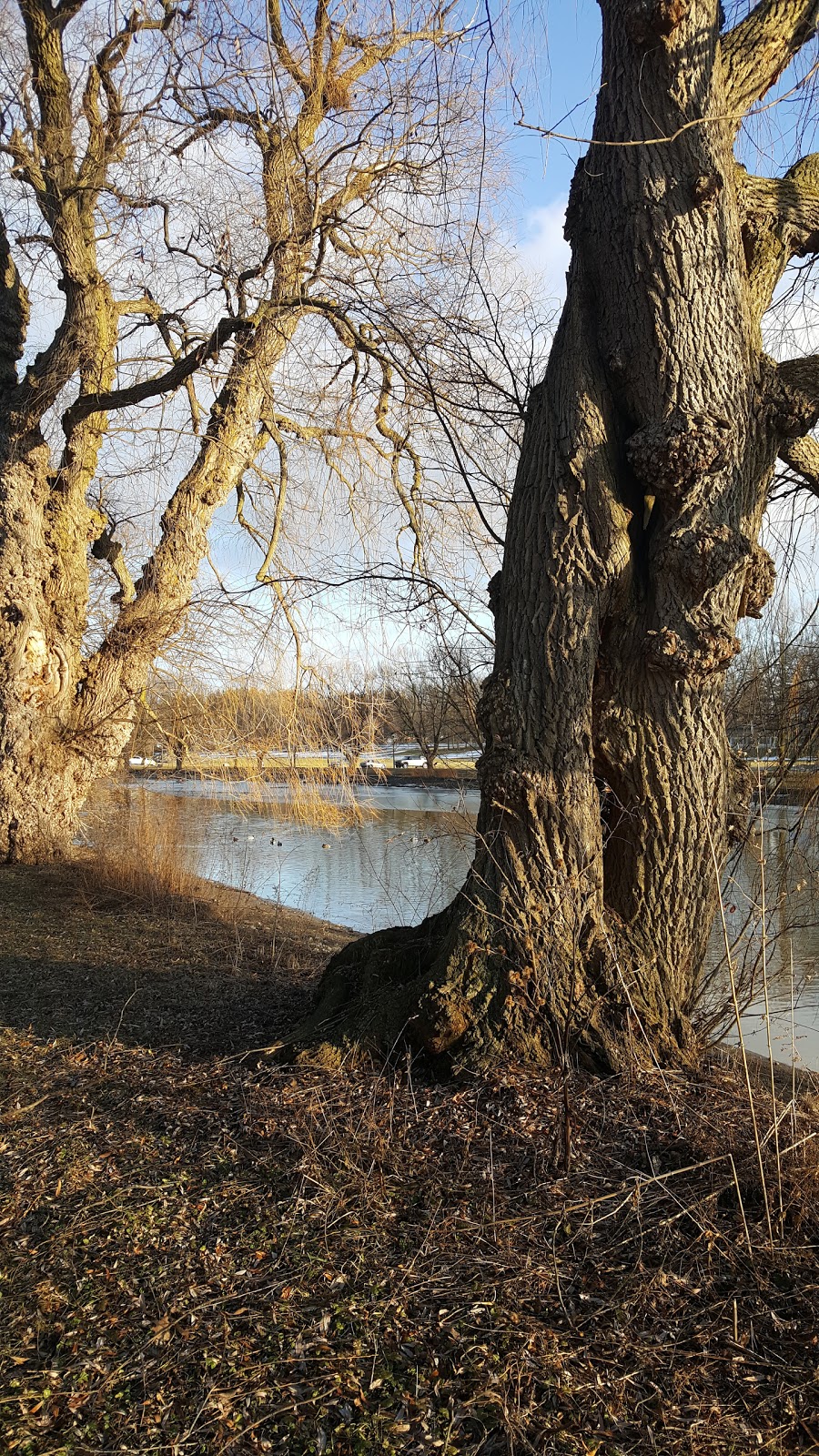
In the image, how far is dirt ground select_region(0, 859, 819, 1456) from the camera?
1.83 m

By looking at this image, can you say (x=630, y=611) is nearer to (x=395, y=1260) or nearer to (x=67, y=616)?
(x=395, y=1260)

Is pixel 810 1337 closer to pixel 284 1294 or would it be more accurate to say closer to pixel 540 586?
pixel 284 1294

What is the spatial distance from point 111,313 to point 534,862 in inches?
315

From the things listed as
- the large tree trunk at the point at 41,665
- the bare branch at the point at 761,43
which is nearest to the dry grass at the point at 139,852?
the large tree trunk at the point at 41,665

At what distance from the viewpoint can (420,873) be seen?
991cm

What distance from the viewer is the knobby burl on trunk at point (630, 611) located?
10.8ft

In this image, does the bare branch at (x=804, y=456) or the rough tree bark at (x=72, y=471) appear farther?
the rough tree bark at (x=72, y=471)

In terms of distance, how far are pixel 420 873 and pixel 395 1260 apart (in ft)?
25.1

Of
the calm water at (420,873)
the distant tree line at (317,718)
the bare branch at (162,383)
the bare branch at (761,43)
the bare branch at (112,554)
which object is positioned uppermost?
the bare branch at (162,383)

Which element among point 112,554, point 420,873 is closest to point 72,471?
point 112,554

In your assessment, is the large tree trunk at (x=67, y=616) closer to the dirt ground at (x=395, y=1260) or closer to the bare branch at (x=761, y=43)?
the bare branch at (x=761, y=43)

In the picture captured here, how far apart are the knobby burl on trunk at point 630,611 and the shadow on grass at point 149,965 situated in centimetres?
90

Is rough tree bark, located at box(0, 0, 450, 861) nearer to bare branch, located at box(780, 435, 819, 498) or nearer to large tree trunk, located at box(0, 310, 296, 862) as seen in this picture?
large tree trunk, located at box(0, 310, 296, 862)

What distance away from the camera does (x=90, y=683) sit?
9109 mm
